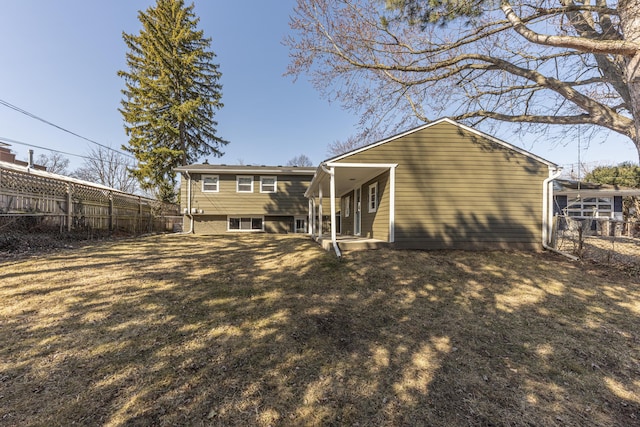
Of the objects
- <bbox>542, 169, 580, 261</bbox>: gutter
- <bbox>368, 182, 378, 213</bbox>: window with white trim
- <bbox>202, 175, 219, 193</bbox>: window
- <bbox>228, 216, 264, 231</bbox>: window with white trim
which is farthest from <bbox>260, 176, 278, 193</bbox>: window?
<bbox>542, 169, 580, 261</bbox>: gutter

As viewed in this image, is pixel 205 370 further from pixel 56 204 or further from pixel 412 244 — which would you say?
pixel 56 204

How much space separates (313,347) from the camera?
11.5 ft

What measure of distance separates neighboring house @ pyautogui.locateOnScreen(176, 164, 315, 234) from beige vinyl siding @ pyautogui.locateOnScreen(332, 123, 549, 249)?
8.52m

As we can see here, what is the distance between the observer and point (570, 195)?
17.2 m

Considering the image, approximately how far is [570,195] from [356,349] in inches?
803

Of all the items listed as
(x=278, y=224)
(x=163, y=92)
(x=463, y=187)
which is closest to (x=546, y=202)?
(x=463, y=187)

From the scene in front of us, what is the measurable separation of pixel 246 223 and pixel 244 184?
7.95ft

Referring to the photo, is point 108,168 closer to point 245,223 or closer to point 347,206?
point 245,223

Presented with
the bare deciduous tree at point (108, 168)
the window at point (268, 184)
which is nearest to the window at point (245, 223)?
the window at point (268, 184)

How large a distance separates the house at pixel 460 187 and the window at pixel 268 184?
27.3 feet

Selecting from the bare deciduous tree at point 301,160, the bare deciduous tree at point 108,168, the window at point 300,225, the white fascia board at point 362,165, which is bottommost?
the window at point 300,225

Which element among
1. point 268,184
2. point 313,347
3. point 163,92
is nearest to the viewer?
point 313,347

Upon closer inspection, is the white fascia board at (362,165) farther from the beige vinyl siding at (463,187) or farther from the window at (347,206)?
the window at (347,206)

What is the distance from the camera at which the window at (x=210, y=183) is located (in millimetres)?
16234
